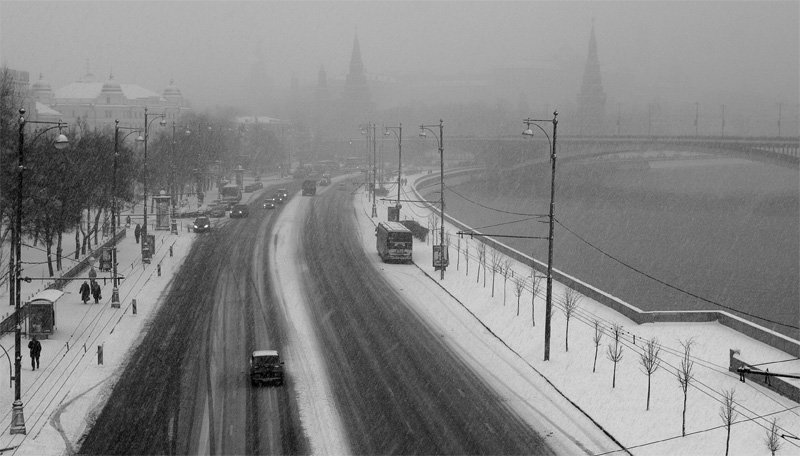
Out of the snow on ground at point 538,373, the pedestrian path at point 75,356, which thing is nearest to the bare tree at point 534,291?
the snow on ground at point 538,373

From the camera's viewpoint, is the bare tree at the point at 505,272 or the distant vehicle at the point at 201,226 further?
the distant vehicle at the point at 201,226

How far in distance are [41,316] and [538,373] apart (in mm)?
19823

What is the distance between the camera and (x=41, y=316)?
A: 36.5 metres

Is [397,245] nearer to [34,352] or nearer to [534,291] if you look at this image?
[534,291]

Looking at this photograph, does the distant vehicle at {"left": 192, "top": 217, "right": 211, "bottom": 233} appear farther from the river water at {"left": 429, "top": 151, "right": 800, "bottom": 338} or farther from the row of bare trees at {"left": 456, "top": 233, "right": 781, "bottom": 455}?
the river water at {"left": 429, "top": 151, "right": 800, "bottom": 338}

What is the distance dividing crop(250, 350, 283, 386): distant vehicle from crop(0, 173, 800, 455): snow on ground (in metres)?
2.12

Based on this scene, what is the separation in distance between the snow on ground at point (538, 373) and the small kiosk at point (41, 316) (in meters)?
0.52

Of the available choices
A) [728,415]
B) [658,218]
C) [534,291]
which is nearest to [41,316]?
[534,291]

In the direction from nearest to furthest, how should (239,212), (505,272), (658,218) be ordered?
1. (505,272)
2. (239,212)
3. (658,218)

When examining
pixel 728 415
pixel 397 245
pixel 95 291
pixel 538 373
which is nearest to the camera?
pixel 728 415

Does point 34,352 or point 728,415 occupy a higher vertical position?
point 728,415

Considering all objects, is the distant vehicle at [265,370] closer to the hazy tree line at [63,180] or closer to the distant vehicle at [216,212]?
the hazy tree line at [63,180]

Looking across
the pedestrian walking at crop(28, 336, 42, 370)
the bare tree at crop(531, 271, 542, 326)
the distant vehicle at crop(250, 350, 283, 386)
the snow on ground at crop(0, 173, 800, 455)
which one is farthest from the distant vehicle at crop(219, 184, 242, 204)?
the distant vehicle at crop(250, 350, 283, 386)

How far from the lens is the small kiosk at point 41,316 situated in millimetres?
36406
